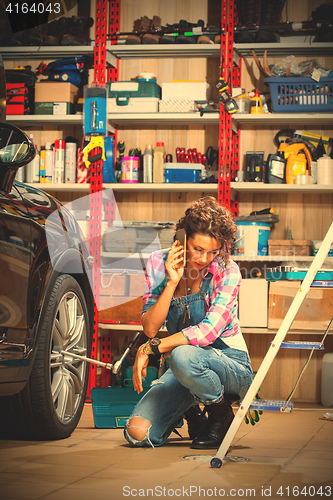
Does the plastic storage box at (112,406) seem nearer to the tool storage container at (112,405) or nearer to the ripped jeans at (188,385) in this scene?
the tool storage container at (112,405)

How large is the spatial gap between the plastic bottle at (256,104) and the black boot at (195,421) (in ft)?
8.06

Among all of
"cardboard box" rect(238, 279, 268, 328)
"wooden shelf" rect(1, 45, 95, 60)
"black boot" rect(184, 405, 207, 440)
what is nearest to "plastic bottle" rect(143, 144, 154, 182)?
"wooden shelf" rect(1, 45, 95, 60)

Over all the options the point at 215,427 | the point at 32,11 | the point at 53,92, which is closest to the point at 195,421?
the point at 215,427

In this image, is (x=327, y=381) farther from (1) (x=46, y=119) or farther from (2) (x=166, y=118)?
(1) (x=46, y=119)

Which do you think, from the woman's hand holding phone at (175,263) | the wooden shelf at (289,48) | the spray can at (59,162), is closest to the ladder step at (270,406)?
the woman's hand holding phone at (175,263)

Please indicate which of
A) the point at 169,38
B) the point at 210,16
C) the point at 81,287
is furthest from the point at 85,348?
the point at 210,16

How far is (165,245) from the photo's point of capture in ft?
13.5

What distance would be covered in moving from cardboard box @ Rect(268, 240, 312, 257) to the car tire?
1.79m

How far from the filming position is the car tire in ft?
7.36

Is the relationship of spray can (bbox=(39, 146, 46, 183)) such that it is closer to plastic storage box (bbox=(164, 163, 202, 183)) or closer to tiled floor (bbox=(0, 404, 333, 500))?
plastic storage box (bbox=(164, 163, 202, 183))

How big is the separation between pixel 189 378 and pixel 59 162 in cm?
274

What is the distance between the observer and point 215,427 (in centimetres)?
232

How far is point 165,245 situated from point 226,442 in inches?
90.3

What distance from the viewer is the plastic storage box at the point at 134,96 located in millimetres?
4176
